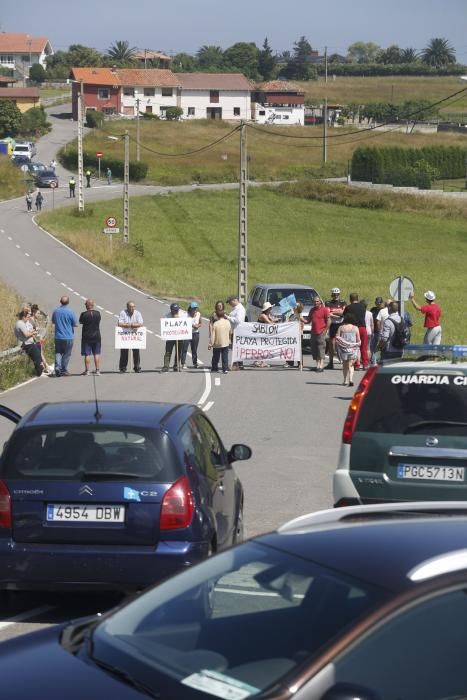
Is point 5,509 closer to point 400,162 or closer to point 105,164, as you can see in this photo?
point 105,164

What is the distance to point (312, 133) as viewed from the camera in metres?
136

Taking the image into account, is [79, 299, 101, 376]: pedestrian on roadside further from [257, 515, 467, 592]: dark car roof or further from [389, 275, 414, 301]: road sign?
[257, 515, 467, 592]: dark car roof

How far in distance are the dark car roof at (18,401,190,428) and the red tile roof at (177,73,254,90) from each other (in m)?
156

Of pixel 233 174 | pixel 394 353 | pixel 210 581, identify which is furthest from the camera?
pixel 233 174

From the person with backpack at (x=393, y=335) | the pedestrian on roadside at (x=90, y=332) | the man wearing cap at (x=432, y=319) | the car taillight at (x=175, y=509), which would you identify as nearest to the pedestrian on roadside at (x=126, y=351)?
the pedestrian on roadside at (x=90, y=332)

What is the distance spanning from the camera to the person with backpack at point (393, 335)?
84.3ft

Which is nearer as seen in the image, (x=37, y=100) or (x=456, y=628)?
(x=456, y=628)

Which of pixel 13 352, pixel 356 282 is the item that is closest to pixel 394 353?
pixel 13 352

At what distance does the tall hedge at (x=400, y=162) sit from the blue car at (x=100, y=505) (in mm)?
96338

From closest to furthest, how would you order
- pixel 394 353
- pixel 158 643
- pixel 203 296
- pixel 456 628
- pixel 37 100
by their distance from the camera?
1. pixel 456 628
2. pixel 158 643
3. pixel 394 353
4. pixel 203 296
5. pixel 37 100

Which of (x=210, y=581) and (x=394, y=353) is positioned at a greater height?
(x=210, y=581)

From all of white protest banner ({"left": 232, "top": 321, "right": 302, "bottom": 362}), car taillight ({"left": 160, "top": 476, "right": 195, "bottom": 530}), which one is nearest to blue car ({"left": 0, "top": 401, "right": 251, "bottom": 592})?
car taillight ({"left": 160, "top": 476, "right": 195, "bottom": 530})

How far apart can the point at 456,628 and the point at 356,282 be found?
5489 centimetres

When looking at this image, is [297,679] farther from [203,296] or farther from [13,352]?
[203,296]
